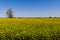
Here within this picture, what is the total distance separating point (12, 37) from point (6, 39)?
0.48 m

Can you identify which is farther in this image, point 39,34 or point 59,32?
point 59,32

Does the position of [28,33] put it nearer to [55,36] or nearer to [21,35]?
[21,35]

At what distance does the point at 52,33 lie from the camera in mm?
10961

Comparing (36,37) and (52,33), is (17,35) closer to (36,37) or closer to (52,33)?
(36,37)

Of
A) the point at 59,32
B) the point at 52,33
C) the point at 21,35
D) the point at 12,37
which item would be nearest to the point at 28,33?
the point at 21,35

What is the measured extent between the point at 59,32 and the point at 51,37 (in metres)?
1.32

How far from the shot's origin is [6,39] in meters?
10.1

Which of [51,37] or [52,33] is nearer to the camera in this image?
[51,37]

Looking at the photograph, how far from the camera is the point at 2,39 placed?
10.2 meters

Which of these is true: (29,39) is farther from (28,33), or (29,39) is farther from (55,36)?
(55,36)

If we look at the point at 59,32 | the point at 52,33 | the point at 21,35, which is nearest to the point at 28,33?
the point at 21,35

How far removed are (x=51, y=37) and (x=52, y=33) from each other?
732 millimetres

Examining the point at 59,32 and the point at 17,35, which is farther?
the point at 59,32

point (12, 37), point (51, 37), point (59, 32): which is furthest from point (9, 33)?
point (59, 32)
